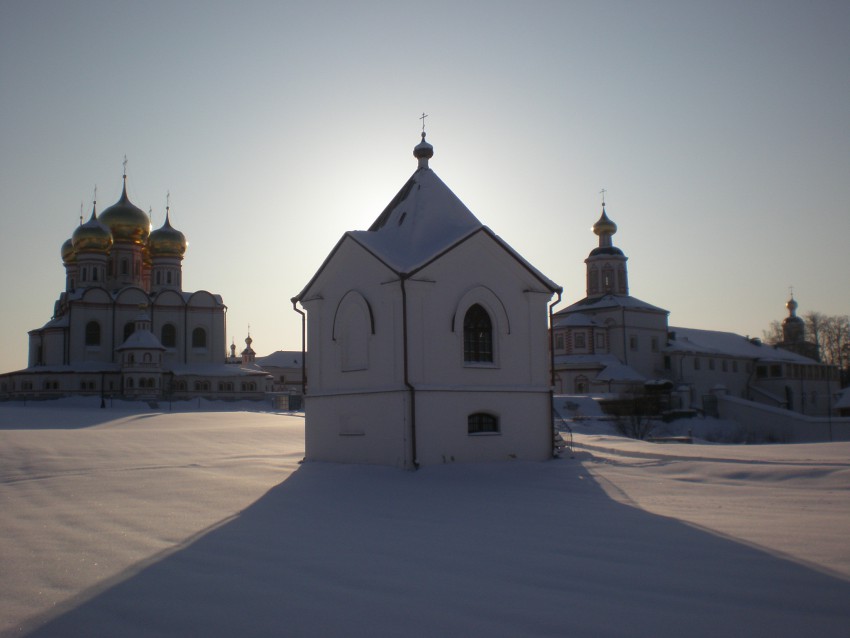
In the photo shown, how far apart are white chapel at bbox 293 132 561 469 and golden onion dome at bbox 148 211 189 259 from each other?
154 ft

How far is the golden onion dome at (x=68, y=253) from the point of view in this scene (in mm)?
63156

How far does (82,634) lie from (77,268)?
6063cm

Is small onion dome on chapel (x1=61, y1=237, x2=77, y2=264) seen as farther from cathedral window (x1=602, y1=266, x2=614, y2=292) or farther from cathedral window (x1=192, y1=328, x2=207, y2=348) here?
cathedral window (x1=602, y1=266, x2=614, y2=292)

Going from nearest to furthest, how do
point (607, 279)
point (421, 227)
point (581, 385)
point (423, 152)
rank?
point (421, 227)
point (423, 152)
point (581, 385)
point (607, 279)

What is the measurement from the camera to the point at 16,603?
6.41 m

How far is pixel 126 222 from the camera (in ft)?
202

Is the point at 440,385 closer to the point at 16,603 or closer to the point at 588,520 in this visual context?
the point at 588,520

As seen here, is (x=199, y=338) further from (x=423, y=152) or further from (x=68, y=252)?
(x=423, y=152)

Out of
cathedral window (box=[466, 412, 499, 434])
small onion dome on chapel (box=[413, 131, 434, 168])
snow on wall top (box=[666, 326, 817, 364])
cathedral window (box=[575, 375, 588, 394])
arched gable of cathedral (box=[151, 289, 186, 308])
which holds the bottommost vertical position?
cathedral window (box=[466, 412, 499, 434])

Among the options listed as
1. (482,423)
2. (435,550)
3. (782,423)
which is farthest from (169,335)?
(435,550)

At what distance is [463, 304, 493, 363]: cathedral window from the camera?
54.9 ft

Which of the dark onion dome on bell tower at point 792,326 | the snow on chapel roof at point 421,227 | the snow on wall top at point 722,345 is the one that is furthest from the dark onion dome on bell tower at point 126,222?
the dark onion dome on bell tower at point 792,326

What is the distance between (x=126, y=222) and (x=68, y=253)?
6.29 metres

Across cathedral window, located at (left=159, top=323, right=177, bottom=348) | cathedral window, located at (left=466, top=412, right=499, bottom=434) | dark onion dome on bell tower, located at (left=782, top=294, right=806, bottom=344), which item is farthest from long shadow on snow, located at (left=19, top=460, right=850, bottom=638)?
dark onion dome on bell tower, located at (left=782, top=294, right=806, bottom=344)
